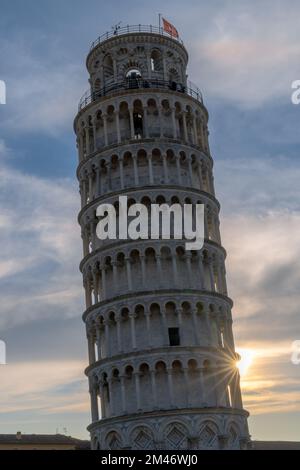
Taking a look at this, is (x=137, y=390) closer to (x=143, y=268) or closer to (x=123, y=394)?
(x=123, y=394)

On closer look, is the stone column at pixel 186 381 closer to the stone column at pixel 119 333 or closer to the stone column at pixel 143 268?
the stone column at pixel 119 333

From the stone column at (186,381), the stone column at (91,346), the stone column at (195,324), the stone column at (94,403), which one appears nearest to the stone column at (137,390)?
the stone column at (186,381)

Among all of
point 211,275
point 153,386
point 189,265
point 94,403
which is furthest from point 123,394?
point 211,275

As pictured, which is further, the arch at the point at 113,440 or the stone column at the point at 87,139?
the stone column at the point at 87,139

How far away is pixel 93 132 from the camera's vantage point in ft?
177

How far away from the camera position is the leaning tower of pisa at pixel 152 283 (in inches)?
1772

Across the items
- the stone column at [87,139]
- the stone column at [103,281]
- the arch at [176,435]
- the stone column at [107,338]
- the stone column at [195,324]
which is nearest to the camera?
the arch at [176,435]

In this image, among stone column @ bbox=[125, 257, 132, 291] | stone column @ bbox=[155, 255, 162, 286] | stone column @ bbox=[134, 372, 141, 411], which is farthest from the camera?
stone column @ bbox=[125, 257, 132, 291]

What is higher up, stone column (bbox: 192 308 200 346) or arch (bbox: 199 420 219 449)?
stone column (bbox: 192 308 200 346)

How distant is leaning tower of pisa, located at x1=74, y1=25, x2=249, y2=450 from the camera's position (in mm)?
45000

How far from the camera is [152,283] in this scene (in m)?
47.8

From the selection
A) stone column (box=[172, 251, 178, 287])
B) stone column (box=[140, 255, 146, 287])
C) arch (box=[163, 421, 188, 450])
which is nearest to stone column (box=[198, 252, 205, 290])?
stone column (box=[172, 251, 178, 287])

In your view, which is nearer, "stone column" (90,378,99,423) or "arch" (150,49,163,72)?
"stone column" (90,378,99,423)

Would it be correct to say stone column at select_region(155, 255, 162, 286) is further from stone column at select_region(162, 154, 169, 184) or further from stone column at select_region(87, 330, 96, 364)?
stone column at select_region(87, 330, 96, 364)
